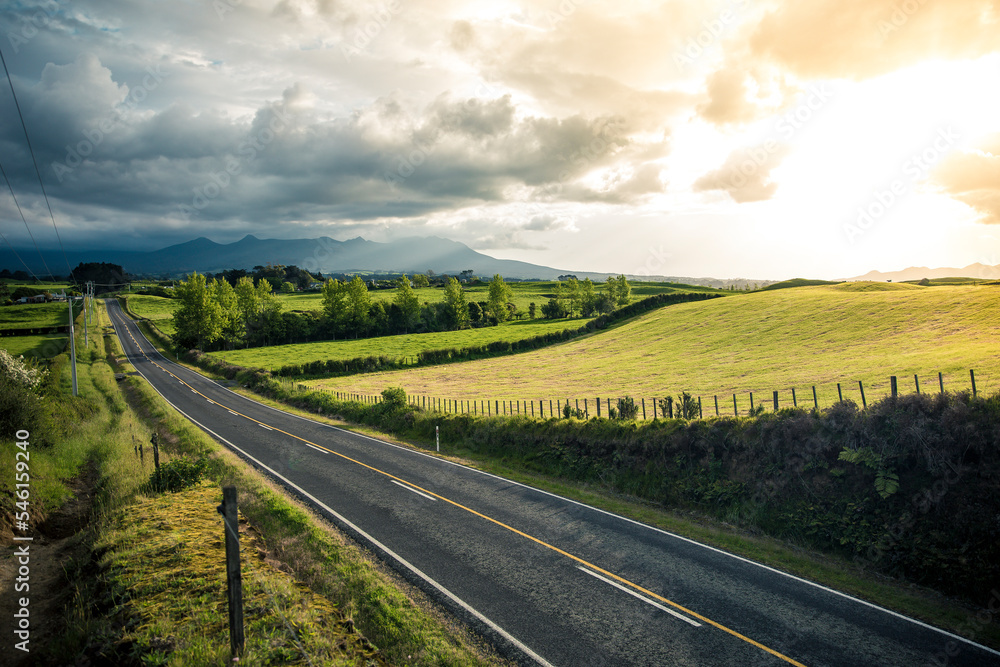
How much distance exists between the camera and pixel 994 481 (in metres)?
9.89

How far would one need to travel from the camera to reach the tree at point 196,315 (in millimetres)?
72188

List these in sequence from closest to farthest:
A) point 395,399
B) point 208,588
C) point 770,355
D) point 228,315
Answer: point 208,588 → point 395,399 → point 770,355 → point 228,315

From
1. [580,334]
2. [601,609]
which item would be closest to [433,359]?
[580,334]

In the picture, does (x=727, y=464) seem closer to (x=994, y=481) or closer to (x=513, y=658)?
(x=994, y=481)

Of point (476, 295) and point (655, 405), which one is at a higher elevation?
point (476, 295)

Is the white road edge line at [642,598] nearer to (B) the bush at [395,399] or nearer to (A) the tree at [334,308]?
(B) the bush at [395,399]

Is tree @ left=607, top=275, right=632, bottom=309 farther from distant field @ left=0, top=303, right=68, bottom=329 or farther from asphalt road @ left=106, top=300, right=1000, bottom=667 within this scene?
distant field @ left=0, top=303, right=68, bottom=329

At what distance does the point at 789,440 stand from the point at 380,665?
11819mm

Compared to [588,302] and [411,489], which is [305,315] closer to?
[588,302]

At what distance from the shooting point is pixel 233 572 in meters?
6.81

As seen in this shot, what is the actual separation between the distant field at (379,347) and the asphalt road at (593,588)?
4842cm

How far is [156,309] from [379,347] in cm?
8387

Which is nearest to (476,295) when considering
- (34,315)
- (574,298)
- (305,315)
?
(574,298)

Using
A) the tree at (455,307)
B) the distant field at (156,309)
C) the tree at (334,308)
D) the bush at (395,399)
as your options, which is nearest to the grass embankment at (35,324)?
the distant field at (156,309)
